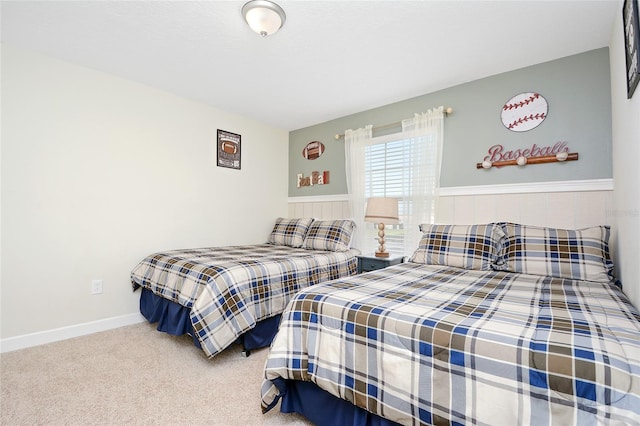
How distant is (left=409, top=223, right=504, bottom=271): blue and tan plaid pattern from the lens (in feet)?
7.06

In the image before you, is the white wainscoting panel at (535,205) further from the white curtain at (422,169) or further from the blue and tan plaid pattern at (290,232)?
the blue and tan plaid pattern at (290,232)

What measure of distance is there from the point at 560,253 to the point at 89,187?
149 inches

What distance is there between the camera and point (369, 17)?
1944 millimetres

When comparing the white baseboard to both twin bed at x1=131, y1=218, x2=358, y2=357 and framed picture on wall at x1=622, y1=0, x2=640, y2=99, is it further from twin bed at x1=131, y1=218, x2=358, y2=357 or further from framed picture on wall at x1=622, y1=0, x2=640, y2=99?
framed picture on wall at x1=622, y1=0, x2=640, y2=99

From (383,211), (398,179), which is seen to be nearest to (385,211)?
(383,211)

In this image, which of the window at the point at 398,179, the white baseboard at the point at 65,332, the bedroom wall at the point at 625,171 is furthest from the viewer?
the window at the point at 398,179

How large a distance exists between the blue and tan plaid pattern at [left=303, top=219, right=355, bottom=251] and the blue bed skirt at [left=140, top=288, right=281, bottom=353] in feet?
3.65

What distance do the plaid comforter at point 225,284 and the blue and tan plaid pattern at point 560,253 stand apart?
61.4 inches

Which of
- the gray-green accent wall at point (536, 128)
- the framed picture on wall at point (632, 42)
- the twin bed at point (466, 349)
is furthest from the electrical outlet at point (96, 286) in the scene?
the framed picture on wall at point (632, 42)

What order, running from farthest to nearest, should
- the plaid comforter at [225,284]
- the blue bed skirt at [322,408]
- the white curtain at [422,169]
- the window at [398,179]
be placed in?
the window at [398,179], the white curtain at [422,169], the plaid comforter at [225,284], the blue bed skirt at [322,408]

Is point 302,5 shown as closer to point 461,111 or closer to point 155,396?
point 461,111

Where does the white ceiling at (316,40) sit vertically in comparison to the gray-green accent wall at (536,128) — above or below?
above

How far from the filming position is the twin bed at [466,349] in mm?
814

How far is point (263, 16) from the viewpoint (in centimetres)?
186
